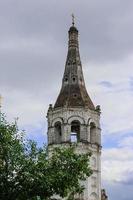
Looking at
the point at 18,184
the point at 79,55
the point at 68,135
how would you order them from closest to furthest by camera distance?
the point at 18,184, the point at 68,135, the point at 79,55

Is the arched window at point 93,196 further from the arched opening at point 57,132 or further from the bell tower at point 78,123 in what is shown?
the arched opening at point 57,132

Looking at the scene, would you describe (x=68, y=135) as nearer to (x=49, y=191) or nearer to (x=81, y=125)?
(x=81, y=125)

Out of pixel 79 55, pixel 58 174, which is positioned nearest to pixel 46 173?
pixel 58 174

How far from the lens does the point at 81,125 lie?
67.2 metres

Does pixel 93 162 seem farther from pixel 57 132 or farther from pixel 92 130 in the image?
pixel 57 132

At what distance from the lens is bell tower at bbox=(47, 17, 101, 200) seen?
219 feet

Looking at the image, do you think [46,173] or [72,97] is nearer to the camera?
[46,173]

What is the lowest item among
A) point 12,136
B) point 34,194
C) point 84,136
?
point 34,194

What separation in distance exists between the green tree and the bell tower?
26.6 metres

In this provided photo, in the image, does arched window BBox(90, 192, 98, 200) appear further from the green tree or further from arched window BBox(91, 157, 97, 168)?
the green tree

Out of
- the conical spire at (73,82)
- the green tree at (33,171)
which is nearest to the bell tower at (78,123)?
the conical spire at (73,82)

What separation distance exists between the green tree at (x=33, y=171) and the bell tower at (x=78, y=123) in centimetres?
2659

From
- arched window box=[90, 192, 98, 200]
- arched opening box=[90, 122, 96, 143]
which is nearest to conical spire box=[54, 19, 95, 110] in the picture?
arched opening box=[90, 122, 96, 143]

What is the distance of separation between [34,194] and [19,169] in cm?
165
